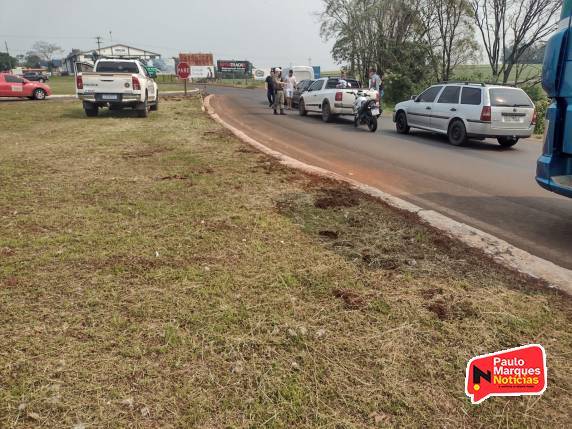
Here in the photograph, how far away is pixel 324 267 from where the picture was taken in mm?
3711

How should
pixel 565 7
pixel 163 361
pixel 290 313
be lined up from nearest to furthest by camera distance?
1. pixel 163 361
2. pixel 290 313
3. pixel 565 7

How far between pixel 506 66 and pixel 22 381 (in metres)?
33.3

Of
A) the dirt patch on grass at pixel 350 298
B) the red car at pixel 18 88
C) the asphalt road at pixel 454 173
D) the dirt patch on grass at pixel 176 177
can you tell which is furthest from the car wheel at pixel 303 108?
the red car at pixel 18 88

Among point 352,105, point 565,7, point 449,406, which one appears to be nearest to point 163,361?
point 449,406

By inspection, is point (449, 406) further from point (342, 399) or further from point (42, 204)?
point (42, 204)

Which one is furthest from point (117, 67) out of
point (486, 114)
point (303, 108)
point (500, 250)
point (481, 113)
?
point (500, 250)

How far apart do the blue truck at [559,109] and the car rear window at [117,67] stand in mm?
14904

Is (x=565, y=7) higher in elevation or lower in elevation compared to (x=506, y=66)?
lower

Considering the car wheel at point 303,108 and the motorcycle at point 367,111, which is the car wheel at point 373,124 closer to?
the motorcycle at point 367,111

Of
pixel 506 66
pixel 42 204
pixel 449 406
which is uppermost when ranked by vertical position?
pixel 506 66

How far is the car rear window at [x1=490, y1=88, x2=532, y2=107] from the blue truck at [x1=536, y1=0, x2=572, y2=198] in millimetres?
7305

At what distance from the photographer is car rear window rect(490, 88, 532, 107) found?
36.6 feet

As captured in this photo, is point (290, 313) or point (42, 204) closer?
point (290, 313)

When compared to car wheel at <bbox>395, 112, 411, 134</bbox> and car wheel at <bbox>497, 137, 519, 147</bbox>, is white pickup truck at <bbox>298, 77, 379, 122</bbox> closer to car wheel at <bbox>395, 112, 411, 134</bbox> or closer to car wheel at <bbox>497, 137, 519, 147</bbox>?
car wheel at <bbox>395, 112, 411, 134</bbox>
